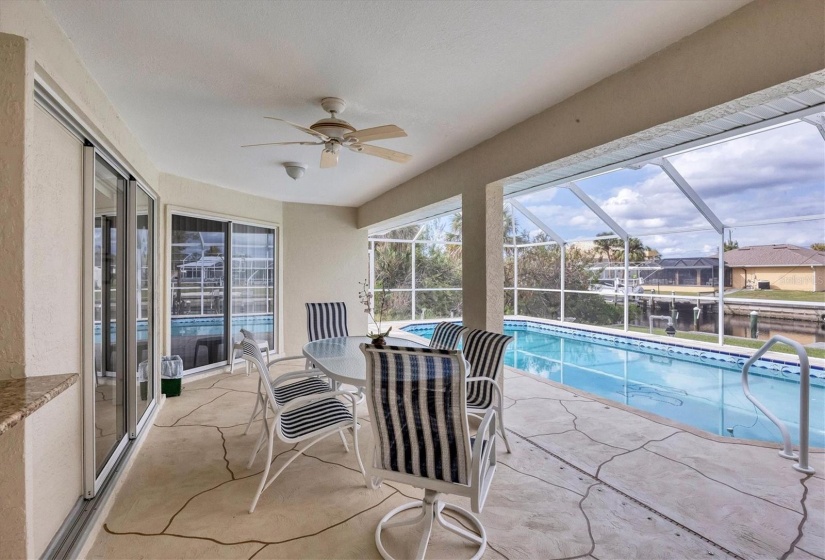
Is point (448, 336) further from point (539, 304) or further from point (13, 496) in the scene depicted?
point (539, 304)

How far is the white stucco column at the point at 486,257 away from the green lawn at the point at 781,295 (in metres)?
5.20

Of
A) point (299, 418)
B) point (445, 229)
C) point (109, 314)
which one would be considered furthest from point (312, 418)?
point (445, 229)

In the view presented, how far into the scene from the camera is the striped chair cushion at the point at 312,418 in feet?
7.55

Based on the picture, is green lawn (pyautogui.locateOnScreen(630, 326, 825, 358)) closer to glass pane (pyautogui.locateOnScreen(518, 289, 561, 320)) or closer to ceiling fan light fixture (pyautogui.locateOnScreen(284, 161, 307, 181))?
glass pane (pyautogui.locateOnScreen(518, 289, 561, 320))

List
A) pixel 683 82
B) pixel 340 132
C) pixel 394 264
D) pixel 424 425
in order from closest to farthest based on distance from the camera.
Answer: pixel 424 425 < pixel 683 82 < pixel 340 132 < pixel 394 264

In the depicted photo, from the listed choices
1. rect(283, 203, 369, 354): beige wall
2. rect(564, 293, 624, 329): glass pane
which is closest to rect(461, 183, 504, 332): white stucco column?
rect(283, 203, 369, 354): beige wall

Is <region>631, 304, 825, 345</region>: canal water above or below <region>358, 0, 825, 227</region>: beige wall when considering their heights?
below

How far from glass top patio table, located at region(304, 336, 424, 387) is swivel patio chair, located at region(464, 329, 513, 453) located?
56 cm

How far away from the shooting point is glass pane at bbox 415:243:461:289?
1012cm

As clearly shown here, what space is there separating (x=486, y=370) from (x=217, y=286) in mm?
4110

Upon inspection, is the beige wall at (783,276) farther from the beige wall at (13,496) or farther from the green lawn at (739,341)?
the beige wall at (13,496)

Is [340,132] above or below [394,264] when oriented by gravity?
above

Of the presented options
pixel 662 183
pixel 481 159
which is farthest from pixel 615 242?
pixel 481 159

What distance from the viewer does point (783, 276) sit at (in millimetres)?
5719
